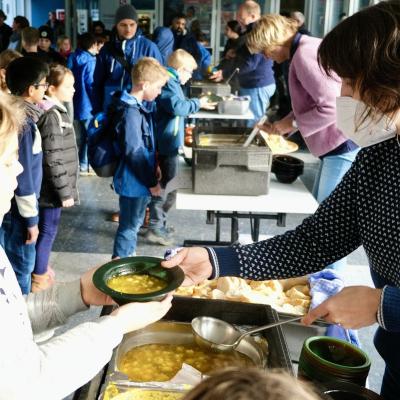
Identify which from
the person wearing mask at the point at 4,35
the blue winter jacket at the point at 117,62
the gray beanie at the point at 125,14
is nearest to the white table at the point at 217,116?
the blue winter jacket at the point at 117,62

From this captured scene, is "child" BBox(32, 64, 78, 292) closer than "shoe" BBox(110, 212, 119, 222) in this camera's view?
Yes

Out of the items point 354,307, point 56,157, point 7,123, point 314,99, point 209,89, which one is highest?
point 7,123

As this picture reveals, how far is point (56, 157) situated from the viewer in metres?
2.98

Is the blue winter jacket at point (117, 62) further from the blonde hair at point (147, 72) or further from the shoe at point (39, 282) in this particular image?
the shoe at point (39, 282)

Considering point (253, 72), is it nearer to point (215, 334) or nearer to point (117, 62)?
point (117, 62)

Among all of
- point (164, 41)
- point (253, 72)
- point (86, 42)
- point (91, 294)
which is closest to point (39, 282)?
point (91, 294)

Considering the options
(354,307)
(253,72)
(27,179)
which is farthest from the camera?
(253,72)

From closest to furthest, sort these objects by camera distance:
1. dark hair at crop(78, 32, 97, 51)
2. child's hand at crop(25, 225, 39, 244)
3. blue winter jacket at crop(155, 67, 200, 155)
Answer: child's hand at crop(25, 225, 39, 244)
blue winter jacket at crop(155, 67, 200, 155)
dark hair at crop(78, 32, 97, 51)

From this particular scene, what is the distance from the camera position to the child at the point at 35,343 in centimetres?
99

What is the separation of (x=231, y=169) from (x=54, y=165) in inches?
40.1

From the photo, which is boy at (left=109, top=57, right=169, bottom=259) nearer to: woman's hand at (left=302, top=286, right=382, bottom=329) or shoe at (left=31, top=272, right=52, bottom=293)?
shoe at (left=31, top=272, right=52, bottom=293)

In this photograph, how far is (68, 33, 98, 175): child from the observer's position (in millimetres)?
5617

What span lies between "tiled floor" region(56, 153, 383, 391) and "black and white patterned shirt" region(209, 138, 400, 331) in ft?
5.03

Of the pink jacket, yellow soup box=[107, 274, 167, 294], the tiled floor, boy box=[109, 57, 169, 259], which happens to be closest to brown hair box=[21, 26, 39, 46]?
the tiled floor
